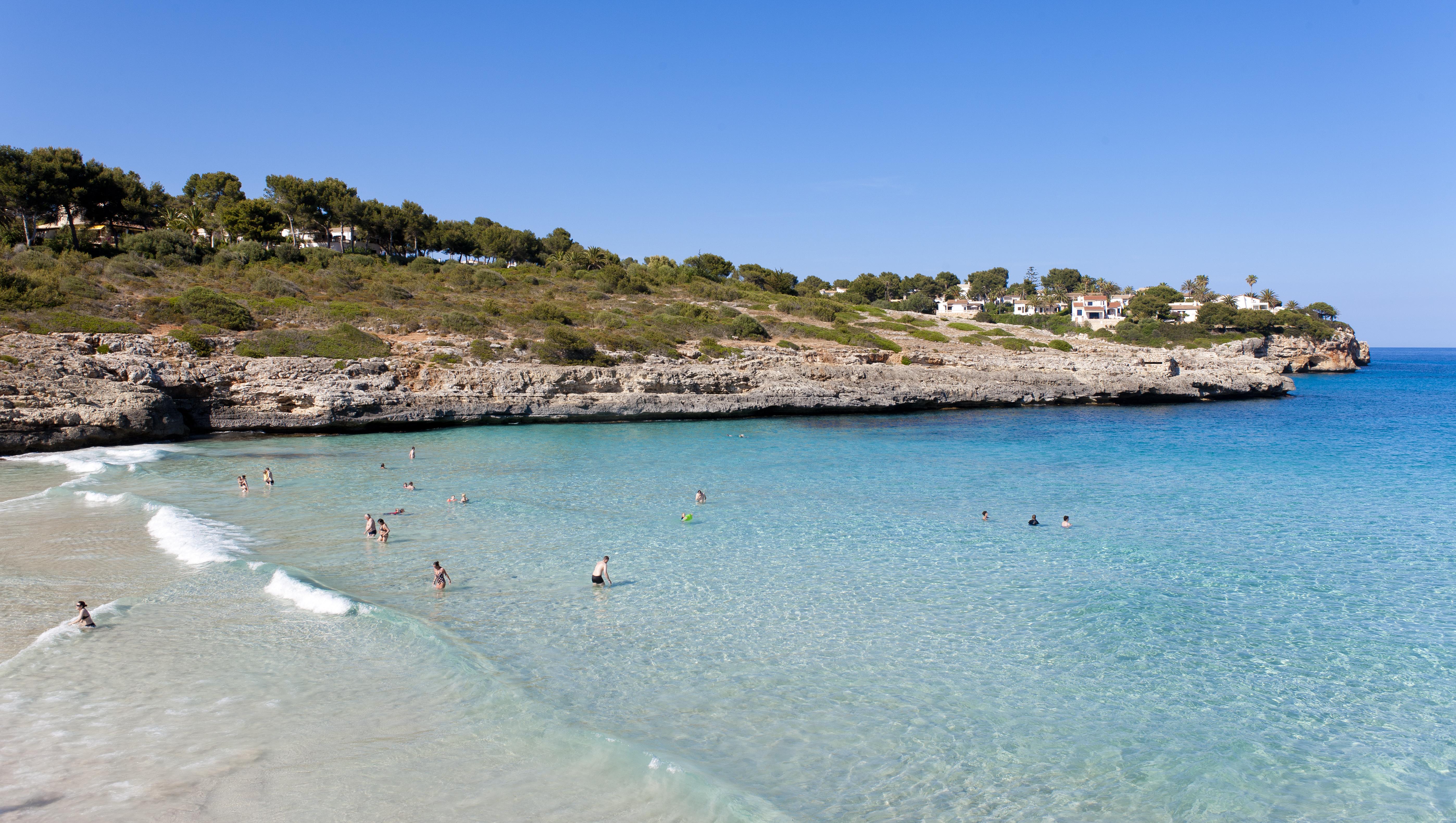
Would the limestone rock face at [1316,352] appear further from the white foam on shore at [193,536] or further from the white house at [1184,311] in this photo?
the white foam on shore at [193,536]

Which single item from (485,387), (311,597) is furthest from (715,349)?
(311,597)

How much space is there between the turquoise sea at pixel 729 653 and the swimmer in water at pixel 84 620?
0.52 feet

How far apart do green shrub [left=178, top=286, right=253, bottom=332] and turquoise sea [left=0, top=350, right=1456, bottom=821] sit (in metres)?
16.7

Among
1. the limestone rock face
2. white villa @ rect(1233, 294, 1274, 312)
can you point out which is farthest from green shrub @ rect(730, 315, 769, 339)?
white villa @ rect(1233, 294, 1274, 312)

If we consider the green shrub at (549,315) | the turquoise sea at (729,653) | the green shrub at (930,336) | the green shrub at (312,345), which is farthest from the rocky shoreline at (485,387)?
the green shrub at (549,315)

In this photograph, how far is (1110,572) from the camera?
1448cm

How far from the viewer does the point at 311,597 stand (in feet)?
40.8

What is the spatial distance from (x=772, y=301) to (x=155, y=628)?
192ft

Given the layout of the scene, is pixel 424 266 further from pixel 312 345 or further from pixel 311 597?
pixel 311 597

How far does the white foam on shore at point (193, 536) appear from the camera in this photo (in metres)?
14.7

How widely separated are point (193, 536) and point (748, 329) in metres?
38.1

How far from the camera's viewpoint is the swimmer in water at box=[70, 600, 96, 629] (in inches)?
432

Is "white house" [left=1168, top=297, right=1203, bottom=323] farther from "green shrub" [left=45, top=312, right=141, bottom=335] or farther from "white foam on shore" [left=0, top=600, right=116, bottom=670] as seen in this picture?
"white foam on shore" [left=0, top=600, right=116, bottom=670]

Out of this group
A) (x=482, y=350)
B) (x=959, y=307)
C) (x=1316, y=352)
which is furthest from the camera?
(x=959, y=307)
